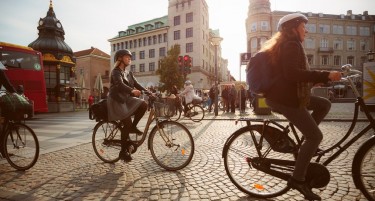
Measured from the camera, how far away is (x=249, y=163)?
2.96 meters

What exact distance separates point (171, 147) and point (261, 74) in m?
2.07

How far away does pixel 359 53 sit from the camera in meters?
59.0

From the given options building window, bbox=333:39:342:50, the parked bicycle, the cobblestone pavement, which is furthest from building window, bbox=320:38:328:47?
the parked bicycle

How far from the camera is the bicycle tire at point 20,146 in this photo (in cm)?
407

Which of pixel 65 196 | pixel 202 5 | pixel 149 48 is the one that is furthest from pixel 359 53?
pixel 65 196

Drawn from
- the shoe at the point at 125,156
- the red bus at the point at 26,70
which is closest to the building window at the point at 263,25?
the red bus at the point at 26,70

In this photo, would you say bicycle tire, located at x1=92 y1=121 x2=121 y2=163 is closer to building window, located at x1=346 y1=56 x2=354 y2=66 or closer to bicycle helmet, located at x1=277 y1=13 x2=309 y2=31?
bicycle helmet, located at x1=277 y1=13 x2=309 y2=31

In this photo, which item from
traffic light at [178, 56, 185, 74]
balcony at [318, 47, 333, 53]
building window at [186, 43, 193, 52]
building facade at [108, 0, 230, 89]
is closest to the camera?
traffic light at [178, 56, 185, 74]

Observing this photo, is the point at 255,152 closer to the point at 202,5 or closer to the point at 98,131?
the point at 98,131

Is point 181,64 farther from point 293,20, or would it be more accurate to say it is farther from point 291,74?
point 291,74

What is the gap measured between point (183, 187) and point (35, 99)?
14.1 metres

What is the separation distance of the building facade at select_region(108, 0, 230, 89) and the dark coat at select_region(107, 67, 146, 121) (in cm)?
4281

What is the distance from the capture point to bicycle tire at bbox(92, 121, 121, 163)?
171 inches

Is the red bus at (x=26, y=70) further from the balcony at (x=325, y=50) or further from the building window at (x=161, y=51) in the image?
the balcony at (x=325, y=50)
